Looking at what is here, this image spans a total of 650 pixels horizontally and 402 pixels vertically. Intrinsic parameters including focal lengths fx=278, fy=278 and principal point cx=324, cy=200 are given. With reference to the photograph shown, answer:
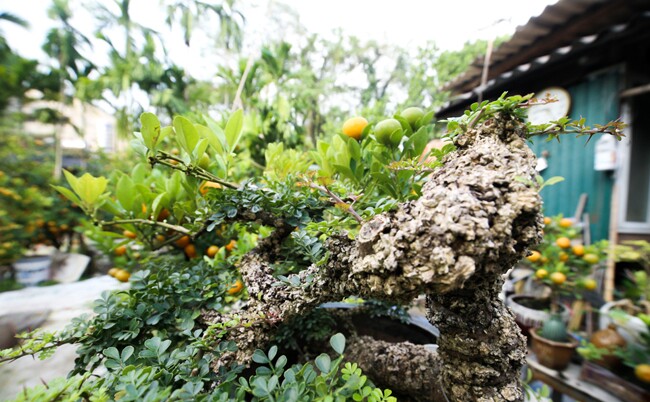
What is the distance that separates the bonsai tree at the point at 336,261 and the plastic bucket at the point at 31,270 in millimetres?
3323

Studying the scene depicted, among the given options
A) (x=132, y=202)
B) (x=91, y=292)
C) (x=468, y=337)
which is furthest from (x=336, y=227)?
(x=91, y=292)

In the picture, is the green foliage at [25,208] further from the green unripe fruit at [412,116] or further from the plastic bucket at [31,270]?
the green unripe fruit at [412,116]

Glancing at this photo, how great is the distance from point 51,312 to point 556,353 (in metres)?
2.27

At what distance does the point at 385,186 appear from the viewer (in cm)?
47

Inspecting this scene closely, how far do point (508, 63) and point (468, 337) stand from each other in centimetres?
249

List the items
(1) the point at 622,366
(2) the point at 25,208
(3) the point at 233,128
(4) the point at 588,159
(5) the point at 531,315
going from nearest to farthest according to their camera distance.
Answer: (3) the point at 233,128
(1) the point at 622,366
(5) the point at 531,315
(4) the point at 588,159
(2) the point at 25,208

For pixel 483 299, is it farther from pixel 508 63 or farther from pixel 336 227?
pixel 508 63

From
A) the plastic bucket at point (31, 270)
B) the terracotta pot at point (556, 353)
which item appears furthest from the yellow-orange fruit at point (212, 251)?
the plastic bucket at point (31, 270)

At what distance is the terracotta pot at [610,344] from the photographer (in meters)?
1.17

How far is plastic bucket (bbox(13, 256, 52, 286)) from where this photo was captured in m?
2.74

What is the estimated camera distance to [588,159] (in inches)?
75.9

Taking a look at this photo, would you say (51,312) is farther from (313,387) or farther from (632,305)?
(632,305)

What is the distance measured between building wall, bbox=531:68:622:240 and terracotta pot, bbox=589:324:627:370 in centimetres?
93

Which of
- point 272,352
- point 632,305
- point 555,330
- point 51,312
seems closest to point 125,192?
point 272,352
